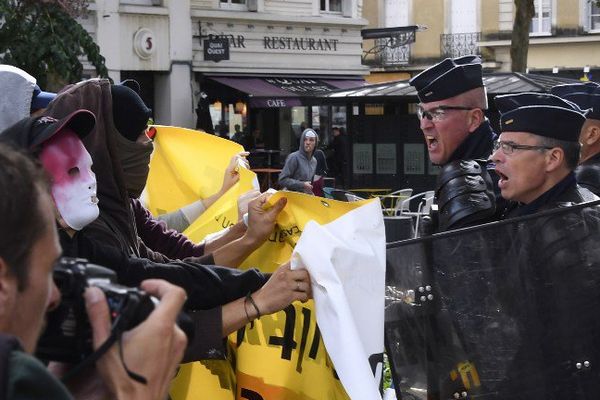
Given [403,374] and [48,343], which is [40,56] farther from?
[48,343]

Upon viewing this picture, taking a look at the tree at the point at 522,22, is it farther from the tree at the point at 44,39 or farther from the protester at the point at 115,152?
the protester at the point at 115,152

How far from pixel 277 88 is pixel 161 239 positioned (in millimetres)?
23340

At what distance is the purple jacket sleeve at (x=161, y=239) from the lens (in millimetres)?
4246

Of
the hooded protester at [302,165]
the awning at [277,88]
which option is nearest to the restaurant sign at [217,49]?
the awning at [277,88]

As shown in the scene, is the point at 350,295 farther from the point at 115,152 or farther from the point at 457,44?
the point at 457,44

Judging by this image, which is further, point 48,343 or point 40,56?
point 40,56

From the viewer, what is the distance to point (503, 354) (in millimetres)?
3244

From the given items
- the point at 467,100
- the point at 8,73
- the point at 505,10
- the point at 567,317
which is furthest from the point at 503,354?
the point at 505,10

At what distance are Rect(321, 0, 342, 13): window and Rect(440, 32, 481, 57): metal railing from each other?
9.39 meters

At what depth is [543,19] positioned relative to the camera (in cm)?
3872

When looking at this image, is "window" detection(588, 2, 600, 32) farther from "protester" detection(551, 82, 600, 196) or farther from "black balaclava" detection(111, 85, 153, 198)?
"black balaclava" detection(111, 85, 153, 198)

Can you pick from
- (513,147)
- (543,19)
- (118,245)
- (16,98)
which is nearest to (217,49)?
(543,19)

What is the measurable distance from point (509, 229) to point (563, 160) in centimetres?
84

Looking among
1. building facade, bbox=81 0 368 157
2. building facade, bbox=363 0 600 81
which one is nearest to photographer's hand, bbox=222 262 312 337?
building facade, bbox=81 0 368 157
